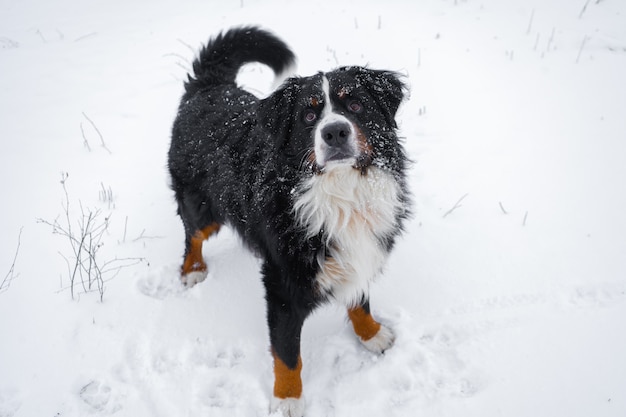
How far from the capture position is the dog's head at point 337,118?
1978 mm

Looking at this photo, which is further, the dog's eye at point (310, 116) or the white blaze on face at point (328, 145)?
the dog's eye at point (310, 116)

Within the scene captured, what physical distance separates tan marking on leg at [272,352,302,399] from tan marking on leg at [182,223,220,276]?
43.7 inches

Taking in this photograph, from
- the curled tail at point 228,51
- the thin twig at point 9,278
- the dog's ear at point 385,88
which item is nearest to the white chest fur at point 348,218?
the dog's ear at point 385,88

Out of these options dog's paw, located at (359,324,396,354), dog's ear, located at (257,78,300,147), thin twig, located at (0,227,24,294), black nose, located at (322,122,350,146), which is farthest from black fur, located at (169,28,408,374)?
thin twig, located at (0,227,24,294)

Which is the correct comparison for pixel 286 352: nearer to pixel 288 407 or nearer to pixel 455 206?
pixel 288 407

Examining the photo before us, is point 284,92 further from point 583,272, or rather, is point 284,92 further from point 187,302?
point 583,272

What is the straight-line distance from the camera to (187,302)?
9.41 ft

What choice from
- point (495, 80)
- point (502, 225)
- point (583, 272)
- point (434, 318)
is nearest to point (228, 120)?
point (434, 318)

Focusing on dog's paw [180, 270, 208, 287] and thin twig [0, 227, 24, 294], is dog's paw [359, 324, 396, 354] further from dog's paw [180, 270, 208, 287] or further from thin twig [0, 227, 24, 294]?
thin twig [0, 227, 24, 294]

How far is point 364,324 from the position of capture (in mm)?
2516

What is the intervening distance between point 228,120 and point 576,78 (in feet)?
13.2

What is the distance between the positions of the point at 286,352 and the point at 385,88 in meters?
1.59

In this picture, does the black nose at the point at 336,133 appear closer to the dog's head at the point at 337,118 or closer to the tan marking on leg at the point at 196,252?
the dog's head at the point at 337,118

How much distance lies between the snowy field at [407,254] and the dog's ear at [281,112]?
1250 millimetres
